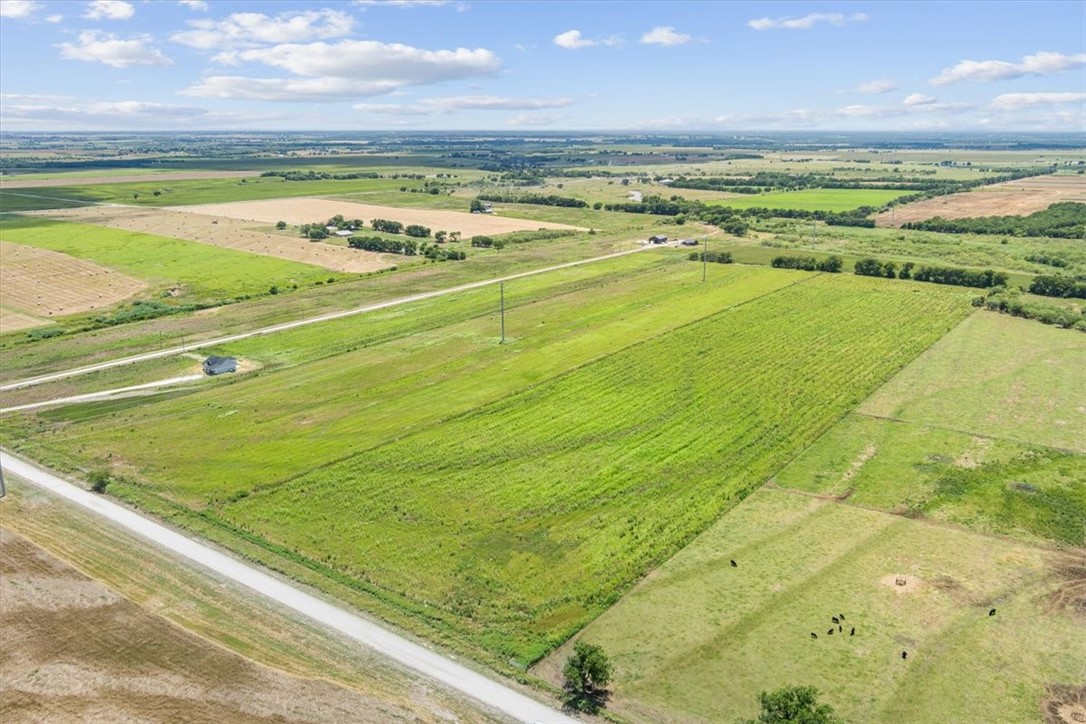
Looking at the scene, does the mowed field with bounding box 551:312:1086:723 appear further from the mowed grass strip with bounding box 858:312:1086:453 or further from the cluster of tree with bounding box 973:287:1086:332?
the cluster of tree with bounding box 973:287:1086:332

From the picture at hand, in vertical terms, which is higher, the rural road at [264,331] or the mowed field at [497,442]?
the rural road at [264,331]

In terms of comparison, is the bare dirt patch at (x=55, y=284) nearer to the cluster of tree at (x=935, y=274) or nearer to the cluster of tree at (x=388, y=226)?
the cluster of tree at (x=388, y=226)

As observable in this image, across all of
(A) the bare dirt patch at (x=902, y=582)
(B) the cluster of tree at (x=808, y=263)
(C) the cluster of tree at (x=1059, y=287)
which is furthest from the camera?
(B) the cluster of tree at (x=808, y=263)

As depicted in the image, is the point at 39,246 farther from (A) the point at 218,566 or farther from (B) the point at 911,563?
(B) the point at 911,563

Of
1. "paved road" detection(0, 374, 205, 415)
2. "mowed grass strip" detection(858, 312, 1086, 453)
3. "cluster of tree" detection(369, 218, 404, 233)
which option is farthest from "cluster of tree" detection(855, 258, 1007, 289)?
"paved road" detection(0, 374, 205, 415)

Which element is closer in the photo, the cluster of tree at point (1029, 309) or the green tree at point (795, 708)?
the green tree at point (795, 708)

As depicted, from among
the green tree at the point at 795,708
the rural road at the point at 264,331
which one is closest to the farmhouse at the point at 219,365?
the rural road at the point at 264,331

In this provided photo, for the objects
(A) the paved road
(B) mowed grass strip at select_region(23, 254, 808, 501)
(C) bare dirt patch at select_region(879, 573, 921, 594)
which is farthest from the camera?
(A) the paved road

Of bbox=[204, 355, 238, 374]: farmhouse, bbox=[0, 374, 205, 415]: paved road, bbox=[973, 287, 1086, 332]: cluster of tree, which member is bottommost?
bbox=[0, 374, 205, 415]: paved road
